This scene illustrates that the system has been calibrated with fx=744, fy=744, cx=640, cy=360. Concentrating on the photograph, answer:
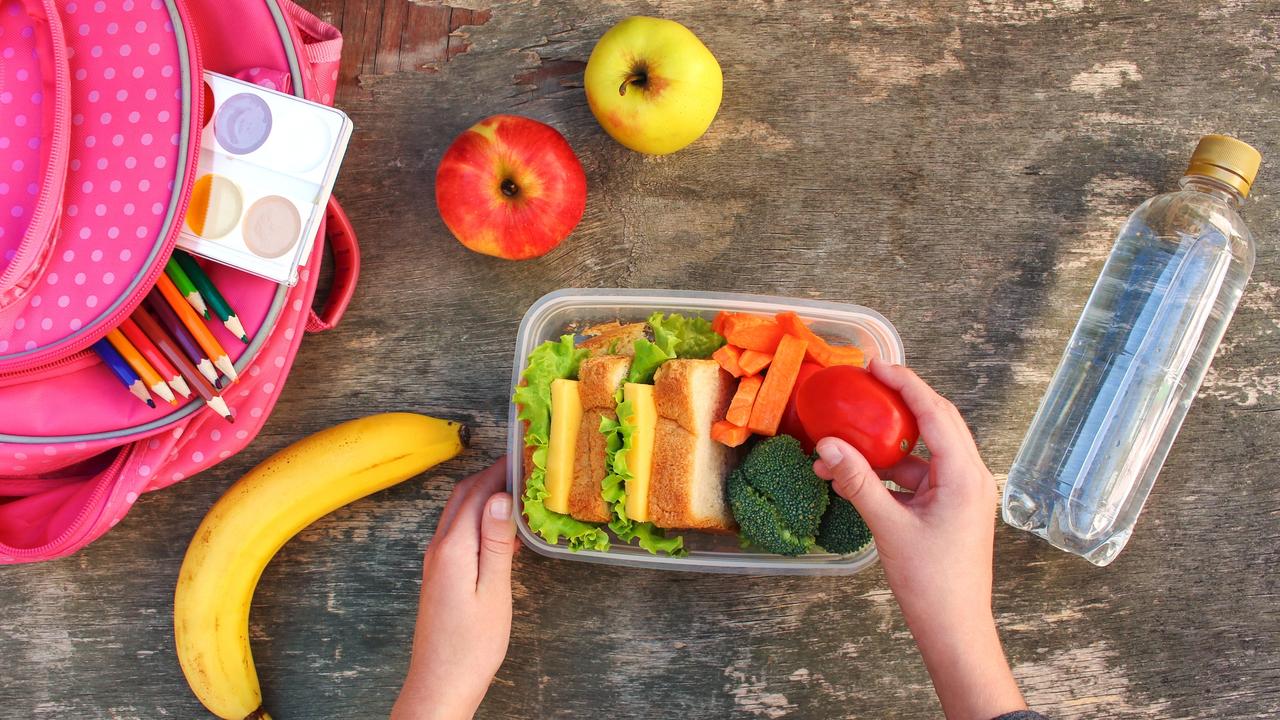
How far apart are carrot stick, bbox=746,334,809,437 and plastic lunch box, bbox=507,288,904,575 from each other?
123 mm

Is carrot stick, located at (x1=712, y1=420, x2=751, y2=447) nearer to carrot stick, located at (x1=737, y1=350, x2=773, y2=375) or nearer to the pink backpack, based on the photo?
carrot stick, located at (x1=737, y1=350, x2=773, y2=375)

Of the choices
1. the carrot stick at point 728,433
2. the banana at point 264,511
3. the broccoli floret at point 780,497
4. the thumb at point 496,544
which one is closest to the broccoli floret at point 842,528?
the broccoli floret at point 780,497

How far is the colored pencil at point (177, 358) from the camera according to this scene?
884 millimetres

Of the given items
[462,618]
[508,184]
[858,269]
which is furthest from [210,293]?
[858,269]

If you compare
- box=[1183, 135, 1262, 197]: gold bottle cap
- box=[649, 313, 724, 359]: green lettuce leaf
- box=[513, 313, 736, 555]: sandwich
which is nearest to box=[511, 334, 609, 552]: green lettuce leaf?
box=[513, 313, 736, 555]: sandwich

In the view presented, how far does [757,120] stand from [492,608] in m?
0.80

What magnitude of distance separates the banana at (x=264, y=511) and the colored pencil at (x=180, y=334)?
0.67 ft

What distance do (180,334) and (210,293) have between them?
0.06 meters

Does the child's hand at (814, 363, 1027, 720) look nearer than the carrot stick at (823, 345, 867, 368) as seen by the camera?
Yes

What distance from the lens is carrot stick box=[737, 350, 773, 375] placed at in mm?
931

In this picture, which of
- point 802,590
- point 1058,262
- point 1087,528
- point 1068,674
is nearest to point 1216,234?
point 1058,262

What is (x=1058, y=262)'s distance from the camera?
1131 millimetres

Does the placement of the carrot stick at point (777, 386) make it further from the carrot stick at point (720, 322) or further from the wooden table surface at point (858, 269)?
the wooden table surface at point (858, 269)

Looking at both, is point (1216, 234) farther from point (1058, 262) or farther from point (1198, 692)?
point (1198, 692)
